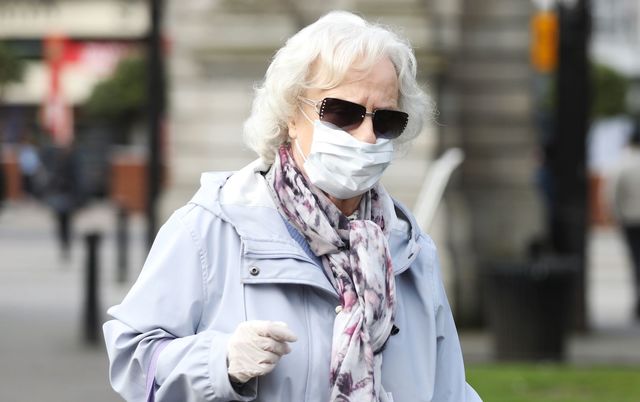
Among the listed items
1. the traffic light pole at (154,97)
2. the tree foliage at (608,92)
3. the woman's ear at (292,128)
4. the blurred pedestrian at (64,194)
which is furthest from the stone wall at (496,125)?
the tree foliage at (608,92)

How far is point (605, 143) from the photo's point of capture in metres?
40.7

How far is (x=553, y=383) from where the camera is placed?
964 centimetres

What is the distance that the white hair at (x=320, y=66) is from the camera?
10.2ft

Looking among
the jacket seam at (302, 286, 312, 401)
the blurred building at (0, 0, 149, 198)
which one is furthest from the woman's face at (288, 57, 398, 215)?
the blurred building at (0, 0, 149, 198)

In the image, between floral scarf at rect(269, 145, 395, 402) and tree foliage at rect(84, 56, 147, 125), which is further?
tree foliage at rect(84, 56, 147, 125)

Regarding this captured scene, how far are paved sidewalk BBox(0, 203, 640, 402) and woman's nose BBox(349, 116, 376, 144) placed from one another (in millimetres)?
6290

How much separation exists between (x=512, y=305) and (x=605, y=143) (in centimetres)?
3060

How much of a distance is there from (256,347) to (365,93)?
2.00ft

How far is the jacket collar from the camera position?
3.06 metres

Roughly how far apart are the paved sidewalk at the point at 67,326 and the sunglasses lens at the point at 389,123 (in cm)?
626

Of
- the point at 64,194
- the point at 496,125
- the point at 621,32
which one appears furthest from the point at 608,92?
the point at 496,125

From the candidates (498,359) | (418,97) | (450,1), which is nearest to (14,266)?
(450,1)

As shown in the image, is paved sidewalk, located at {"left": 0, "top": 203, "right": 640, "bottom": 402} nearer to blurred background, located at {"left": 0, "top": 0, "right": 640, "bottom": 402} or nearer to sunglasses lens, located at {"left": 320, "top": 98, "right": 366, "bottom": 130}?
blurred background, located at {"left": 0, "top": 0, "right": 640, "bottom": 402}

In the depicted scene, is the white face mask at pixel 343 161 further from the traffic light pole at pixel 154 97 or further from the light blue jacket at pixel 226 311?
the traffic light pole at pixel 154 97
